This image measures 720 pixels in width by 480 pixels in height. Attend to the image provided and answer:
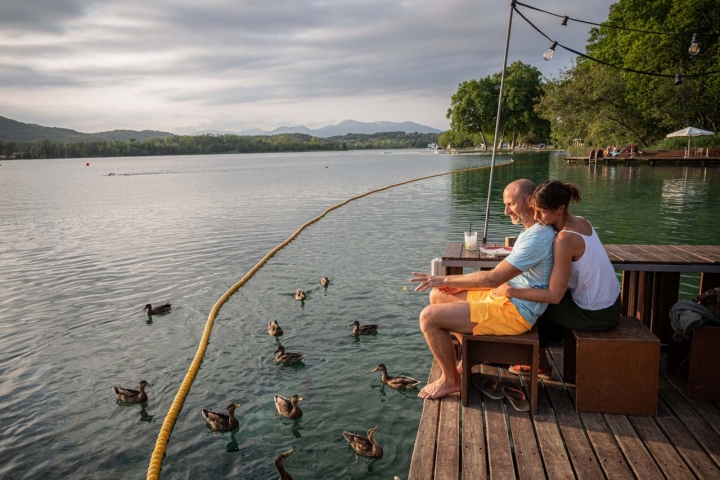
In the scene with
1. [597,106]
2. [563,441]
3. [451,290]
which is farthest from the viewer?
[597,106]

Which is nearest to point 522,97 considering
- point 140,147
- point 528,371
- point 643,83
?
point 643,83

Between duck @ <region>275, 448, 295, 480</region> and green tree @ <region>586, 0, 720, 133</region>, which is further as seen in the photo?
green tree @ <region>586, 0, 720, 133</region>

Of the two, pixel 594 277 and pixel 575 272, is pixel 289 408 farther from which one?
pixel 594 277

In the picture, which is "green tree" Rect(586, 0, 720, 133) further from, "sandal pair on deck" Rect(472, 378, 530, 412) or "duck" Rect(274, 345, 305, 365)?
"sandal pair on deck" Rect(472, 378, 530, 412)

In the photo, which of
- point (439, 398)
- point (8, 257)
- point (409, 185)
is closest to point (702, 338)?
point (439, 398)

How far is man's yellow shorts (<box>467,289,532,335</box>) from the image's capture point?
162 inches

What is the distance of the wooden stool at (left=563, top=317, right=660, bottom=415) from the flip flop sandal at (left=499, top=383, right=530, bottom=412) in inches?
15.1

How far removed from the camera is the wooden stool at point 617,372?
390cm

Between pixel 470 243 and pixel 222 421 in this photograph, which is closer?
pixel 222 421

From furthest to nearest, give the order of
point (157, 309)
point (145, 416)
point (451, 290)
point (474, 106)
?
1. point (474, 106)
2. point (157, 309)
3. point (145, 416)
4. point (451, 290)

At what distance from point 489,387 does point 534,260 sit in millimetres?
1190

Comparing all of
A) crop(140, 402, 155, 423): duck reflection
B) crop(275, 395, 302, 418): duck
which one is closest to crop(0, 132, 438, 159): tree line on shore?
crop(140, 402, 155, 423): duck reflection

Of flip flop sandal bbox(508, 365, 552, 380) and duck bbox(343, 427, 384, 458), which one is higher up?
flip flop sandal bbox(508, 365, 552, 380)

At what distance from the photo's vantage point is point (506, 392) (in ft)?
14.3
